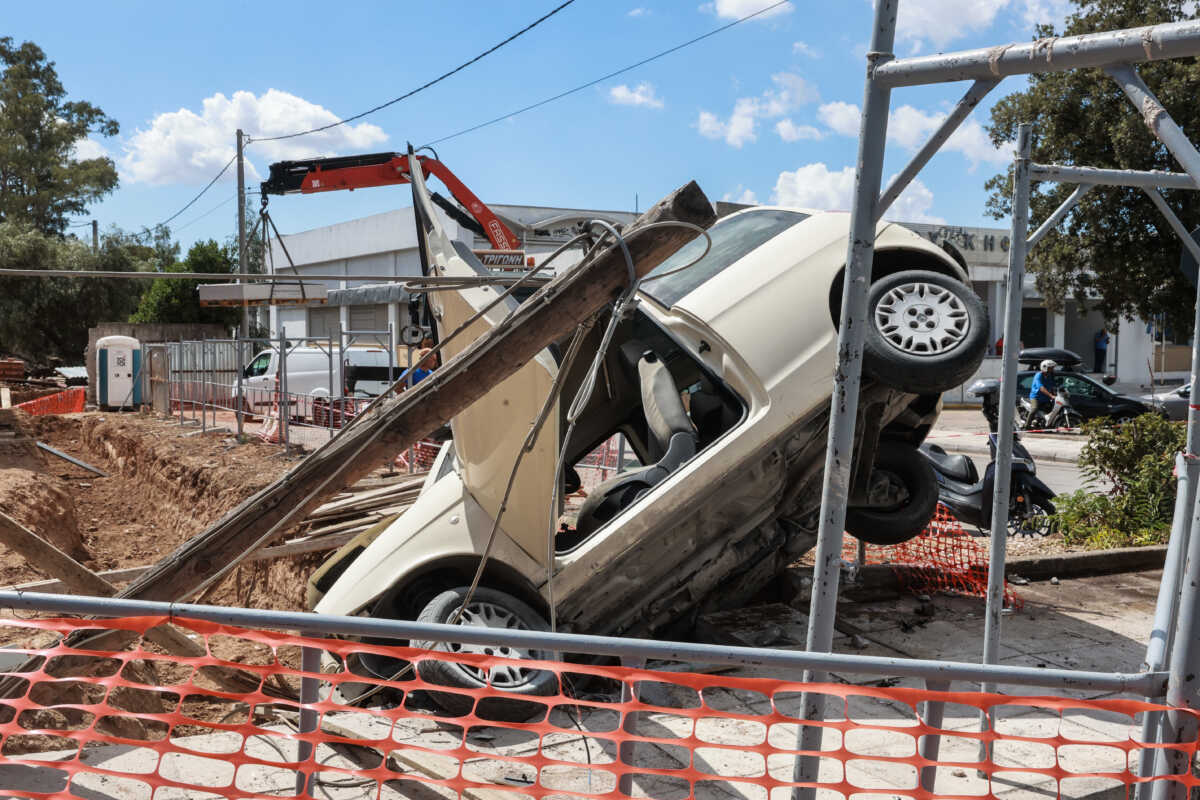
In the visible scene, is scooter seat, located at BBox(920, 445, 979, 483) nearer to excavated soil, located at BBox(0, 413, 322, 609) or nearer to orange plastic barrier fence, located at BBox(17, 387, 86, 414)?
excavated soil, located at BBox(0, 413, 322, 609)

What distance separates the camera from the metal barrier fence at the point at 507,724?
267 cm

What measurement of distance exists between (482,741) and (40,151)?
53205 millimetres

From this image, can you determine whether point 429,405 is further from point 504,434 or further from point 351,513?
point 351,513

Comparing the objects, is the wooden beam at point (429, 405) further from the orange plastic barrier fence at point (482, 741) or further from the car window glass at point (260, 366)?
the car window glass at point (260, 366)

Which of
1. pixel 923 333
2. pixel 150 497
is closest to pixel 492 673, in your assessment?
pixel 923 333

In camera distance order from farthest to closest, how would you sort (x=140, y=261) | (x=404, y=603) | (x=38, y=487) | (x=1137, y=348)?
1. (x=140, y=261)
2. (x=1137, y=348)
3. (x=38, y=487)
4. (x=404, y=603)

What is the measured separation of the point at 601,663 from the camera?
5.37 m

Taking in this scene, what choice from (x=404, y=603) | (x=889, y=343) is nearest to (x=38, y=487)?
(x=404, y=603)

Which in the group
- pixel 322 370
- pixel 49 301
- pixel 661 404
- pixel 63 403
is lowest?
pixel 63 403

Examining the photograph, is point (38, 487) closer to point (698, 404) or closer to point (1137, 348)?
point (698, 404)

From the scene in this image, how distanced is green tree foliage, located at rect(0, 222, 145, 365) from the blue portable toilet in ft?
60.8

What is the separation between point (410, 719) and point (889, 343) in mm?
3033

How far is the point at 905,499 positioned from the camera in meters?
6.20

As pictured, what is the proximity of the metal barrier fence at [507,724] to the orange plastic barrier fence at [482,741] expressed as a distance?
1 centimetres
